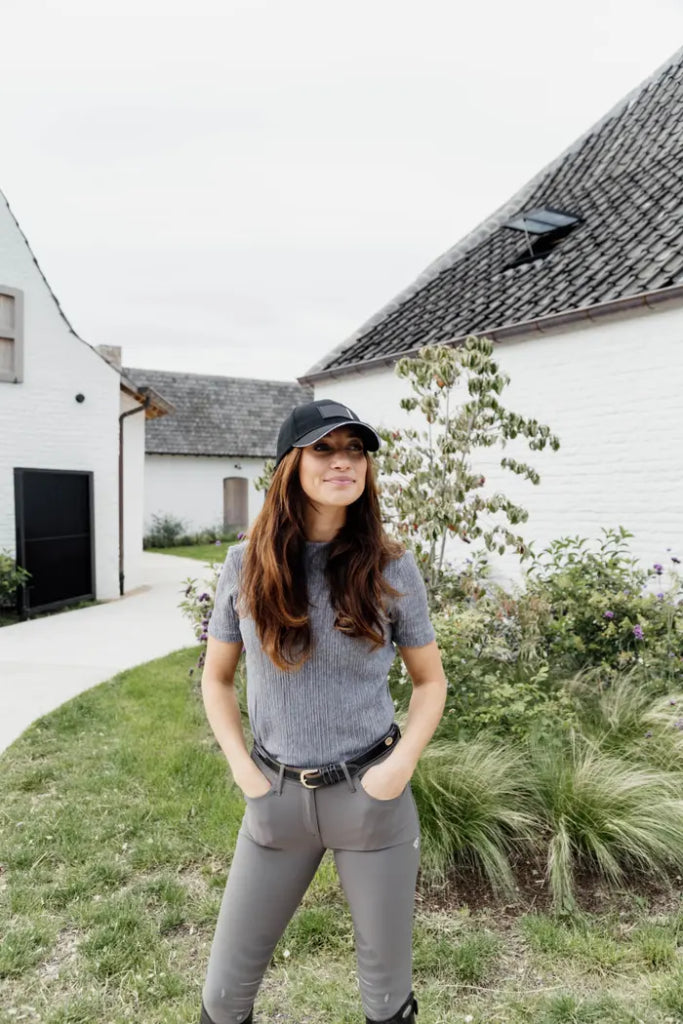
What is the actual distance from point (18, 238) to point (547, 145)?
773 cm

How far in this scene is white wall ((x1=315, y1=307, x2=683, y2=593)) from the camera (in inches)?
236

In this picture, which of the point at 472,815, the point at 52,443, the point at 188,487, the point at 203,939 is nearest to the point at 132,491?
the point at 52,443

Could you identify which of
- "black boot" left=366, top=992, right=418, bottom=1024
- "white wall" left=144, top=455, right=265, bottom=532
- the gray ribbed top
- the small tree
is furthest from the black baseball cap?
"white wall" left=144, top=455, right=265, bottom=532

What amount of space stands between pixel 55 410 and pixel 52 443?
Result: 0.47 meters

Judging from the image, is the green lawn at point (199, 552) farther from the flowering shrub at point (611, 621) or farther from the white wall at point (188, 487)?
the flowering shrub at point (611, 621)

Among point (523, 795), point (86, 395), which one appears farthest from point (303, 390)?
point (523, 795)

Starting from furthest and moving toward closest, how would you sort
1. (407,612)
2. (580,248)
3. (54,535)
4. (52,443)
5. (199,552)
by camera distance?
(199,552) < (52,443) < (54,535) < (580,248) < (407,612)

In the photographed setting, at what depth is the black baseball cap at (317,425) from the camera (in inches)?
67.1

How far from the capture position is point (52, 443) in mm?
10383

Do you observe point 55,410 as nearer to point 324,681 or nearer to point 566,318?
point 566,318

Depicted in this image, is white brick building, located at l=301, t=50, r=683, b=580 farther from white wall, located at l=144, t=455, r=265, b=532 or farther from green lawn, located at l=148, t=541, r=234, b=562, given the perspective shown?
white wall, located at l=144, t=455, r=265, b=532

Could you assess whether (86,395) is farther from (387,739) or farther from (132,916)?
(387,739)

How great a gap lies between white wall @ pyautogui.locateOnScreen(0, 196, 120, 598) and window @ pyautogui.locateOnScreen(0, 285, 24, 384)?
134 millimetres

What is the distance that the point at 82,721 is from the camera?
17.7 feet
